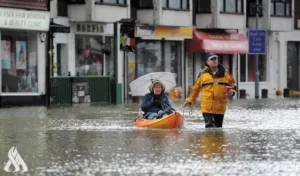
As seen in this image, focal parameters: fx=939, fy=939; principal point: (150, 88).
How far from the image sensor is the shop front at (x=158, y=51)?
161ft

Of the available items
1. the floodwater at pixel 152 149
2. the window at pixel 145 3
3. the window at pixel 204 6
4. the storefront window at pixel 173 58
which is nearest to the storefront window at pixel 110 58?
the window at pixel 145 3

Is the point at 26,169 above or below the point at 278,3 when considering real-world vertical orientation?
below

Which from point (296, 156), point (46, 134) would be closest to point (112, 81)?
point (46, 134)

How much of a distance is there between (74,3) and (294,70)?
74.4 ft

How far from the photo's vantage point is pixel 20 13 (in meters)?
38.6

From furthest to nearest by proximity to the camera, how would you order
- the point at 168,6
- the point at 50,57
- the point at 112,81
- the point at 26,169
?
1. the point at 168,6
2. the point at 112,81
3. the point at 50,57
4. the point at 26,169

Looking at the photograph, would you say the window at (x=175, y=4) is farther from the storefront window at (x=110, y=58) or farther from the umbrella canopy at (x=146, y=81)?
the umbrella canopy at (x=146, y=81)

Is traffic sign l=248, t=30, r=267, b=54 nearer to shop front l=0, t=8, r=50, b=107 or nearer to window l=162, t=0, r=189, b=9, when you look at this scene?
window l=162, t=0, r=189, b=9

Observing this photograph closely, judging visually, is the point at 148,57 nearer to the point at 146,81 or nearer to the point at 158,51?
the point at 158,51

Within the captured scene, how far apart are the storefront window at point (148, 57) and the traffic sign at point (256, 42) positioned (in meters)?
5.29

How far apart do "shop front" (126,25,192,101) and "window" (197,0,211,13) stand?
6.27 ft

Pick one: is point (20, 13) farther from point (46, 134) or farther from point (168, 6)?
point (46, 134)

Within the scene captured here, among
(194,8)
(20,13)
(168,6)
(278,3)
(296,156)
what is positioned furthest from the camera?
(278,3)

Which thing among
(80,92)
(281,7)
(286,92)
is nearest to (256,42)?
(286,92)
